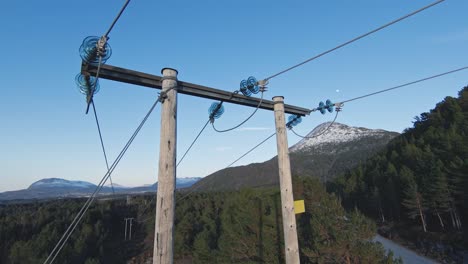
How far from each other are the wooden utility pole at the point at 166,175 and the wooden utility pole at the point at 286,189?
2539mm

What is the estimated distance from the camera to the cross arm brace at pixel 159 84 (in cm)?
373

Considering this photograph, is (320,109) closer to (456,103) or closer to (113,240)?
(113,240)

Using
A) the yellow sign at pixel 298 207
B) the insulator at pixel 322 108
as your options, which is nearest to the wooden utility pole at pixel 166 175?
the yellow sign at pixel 298 207

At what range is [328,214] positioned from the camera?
56.3 ft

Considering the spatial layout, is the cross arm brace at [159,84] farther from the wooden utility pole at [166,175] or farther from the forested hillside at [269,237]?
the forested hillside at [269,237]

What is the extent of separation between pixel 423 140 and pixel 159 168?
258 ft

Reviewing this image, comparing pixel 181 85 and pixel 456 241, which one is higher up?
pixel 181 85

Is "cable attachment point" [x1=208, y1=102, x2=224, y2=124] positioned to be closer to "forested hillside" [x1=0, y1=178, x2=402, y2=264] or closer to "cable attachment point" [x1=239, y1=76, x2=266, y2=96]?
"cable attachment point" [x1=239, y1=76, x2=266, y2=96]

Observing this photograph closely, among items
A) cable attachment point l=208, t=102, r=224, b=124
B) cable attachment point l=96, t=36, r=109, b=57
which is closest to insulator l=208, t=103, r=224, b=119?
cable attachment point l=208, t=102, r=224, b=124

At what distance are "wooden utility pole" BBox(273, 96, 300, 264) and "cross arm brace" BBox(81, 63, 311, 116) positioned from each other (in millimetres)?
311

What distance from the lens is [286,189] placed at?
5.36 meters

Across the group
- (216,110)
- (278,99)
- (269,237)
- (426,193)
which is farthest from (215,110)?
(426,193)

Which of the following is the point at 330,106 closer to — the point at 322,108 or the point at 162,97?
the point at 322,108

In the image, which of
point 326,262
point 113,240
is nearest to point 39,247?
point 113,240
